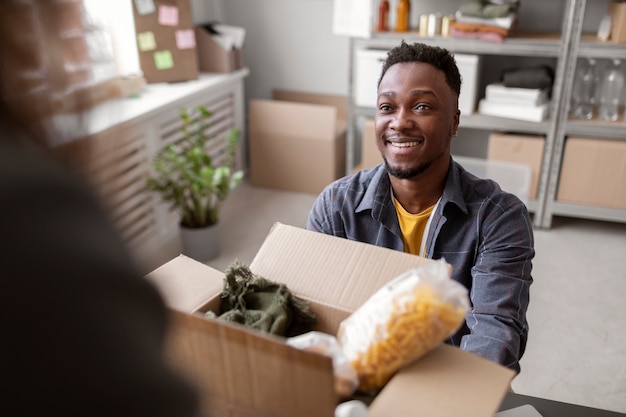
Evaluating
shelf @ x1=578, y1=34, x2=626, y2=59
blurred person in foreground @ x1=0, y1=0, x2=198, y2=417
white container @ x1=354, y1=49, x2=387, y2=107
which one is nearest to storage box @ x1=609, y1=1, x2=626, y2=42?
shelf @ x1=578, y1=34, x2=626, y2=59

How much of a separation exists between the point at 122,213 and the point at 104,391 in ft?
0.32

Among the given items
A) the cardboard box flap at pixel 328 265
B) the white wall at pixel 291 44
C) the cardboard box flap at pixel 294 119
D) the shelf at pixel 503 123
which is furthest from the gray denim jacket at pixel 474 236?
the white wall at pixel 291 44

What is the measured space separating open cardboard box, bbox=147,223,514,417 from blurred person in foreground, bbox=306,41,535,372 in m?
0.52

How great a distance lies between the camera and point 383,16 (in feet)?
11.3

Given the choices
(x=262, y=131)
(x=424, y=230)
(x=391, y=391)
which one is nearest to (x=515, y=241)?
(x=424, y=230)

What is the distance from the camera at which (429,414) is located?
68 centimetres

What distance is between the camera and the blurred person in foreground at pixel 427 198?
4.58 ft

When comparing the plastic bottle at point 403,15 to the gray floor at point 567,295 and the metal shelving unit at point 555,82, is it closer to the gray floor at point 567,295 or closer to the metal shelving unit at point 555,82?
the metal shelving unit at point 555,82

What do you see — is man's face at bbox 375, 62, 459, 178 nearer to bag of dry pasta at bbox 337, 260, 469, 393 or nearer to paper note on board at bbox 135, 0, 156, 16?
bag of dry pasta at bbox 337, 260, 469, 393

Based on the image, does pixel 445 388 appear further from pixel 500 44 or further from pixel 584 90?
pixel 584 90

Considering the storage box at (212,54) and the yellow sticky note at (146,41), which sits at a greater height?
the yellow sticky note at (146,41)

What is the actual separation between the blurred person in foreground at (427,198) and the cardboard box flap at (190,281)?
2.07ft

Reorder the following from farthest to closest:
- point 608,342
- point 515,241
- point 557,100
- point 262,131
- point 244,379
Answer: point 262,131 < point 557,100 < point 608,342 < point 515,241 < point 244,379

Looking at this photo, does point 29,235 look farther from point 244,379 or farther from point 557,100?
point 557,100
